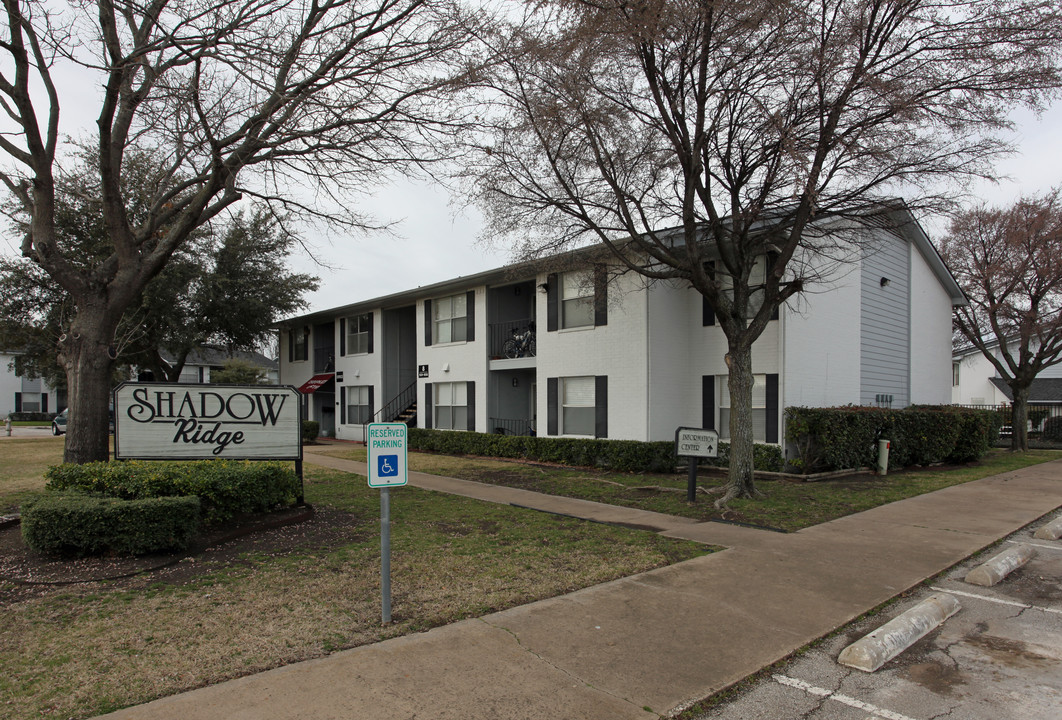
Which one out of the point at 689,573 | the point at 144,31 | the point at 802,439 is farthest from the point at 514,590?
the point at 802,439

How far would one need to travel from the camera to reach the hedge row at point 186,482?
758cm


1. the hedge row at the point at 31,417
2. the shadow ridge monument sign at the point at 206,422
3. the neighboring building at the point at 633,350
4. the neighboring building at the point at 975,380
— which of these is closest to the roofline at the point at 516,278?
the neighboring building at the point at 633,350

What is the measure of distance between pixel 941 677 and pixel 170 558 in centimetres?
681

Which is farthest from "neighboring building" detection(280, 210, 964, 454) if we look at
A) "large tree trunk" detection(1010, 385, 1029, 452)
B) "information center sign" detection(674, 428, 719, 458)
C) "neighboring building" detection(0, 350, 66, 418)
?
"neighboring building" detection(0, 350, 66, 418)

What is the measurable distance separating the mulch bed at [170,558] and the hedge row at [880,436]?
1022cm

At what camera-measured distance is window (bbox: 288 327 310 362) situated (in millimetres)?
30500

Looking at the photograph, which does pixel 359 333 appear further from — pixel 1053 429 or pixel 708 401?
pixel 1053 429

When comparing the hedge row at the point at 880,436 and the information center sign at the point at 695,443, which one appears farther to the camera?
the hedge row at the point at 880,436

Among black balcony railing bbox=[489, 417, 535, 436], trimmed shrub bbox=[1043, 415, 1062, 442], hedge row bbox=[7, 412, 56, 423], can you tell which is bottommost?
hedge row bbox=[7, 412, 56, 423]

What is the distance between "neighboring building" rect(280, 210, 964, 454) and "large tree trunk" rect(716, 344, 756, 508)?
404 cm

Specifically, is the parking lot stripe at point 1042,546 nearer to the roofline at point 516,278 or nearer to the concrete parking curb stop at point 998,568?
the concrete parking curb stop at point 998,568

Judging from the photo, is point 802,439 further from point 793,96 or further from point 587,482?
point 793,96

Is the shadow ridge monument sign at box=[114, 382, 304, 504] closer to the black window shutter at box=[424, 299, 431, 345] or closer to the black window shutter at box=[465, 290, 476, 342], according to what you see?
the black window shutter at box=[465, 290, 476, 342]

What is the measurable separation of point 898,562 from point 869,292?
13.2 m
